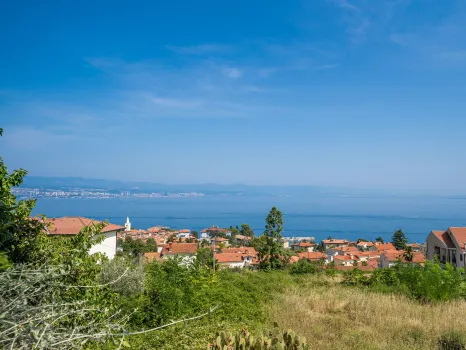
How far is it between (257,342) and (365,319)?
489 centimetres

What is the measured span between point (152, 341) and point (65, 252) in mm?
1359

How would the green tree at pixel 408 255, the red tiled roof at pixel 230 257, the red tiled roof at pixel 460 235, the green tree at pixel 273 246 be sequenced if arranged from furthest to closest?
the red tiled roof at pixel 230 257 → the green tree at pixel 273 246 → the green tree at pixel 408 255 → the red tiled roof at pixel 460 235

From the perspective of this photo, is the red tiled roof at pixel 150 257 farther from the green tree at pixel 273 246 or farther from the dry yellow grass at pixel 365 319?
the green tree at pixel 273 246

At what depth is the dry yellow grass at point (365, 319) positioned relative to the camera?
5.89 m

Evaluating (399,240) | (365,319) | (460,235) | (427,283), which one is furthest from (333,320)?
(399,240)

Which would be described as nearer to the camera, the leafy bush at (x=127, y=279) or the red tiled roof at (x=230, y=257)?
the leafy bush at (x=127, y=279)

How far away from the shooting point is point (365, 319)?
24.5 feet

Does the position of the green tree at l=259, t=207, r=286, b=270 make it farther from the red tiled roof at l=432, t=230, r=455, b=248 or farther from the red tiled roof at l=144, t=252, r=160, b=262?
the red tiled roof at l=432, t=230, r=455, b=248

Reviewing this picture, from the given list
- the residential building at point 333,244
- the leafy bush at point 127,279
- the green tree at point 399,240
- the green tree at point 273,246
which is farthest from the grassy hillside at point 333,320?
the residential building at point 333,244

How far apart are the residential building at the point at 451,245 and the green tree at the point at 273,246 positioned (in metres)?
8.22

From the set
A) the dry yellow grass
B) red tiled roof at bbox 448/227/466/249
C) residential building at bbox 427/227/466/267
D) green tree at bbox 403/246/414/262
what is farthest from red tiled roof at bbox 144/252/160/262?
red tiled roof at bbox 448/227/466/249

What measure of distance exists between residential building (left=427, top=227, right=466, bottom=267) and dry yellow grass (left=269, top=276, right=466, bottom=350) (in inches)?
499

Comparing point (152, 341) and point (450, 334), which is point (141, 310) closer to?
point (152, 341)

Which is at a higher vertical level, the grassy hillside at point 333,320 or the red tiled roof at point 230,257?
the grassy hillside at point 333,320
